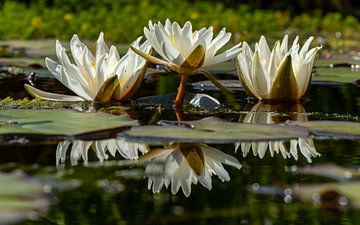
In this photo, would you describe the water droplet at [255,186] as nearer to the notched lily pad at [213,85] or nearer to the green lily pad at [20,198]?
the green lily pad at [20,198]

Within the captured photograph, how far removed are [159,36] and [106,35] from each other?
456cm

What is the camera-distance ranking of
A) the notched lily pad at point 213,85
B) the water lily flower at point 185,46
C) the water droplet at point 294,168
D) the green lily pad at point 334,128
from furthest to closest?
the notched lily pad at point 213,85 < the water lily flower at point 185,46 < the green lily pad at point 334,128 < the water droplet at point 294,168

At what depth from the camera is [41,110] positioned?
8.64 feet

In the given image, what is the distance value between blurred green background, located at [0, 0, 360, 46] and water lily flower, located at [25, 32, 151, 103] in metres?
4.10

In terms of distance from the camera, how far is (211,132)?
2.28m

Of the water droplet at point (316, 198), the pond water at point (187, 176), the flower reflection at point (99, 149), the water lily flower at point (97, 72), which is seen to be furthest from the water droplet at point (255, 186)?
the water lily flower at point (97, 72)

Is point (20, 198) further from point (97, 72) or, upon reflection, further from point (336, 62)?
point (336, 62)

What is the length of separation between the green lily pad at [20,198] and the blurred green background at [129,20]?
5.36 meters

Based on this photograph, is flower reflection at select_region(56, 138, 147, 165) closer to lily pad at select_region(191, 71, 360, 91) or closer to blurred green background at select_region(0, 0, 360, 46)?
lily pad at select_region(191, 71, 360, 91)

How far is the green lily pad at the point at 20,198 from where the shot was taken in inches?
58.9

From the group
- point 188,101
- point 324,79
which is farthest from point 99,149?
point 324,79

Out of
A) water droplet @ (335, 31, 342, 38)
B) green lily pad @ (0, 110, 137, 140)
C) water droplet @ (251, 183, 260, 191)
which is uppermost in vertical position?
water droplet @ (251, 183, 260, 191)

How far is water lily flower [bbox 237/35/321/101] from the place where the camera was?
3.03m

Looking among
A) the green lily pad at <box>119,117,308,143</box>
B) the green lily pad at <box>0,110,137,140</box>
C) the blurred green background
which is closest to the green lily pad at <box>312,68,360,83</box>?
the green lily pad at <box>119,117,308,143</box>
